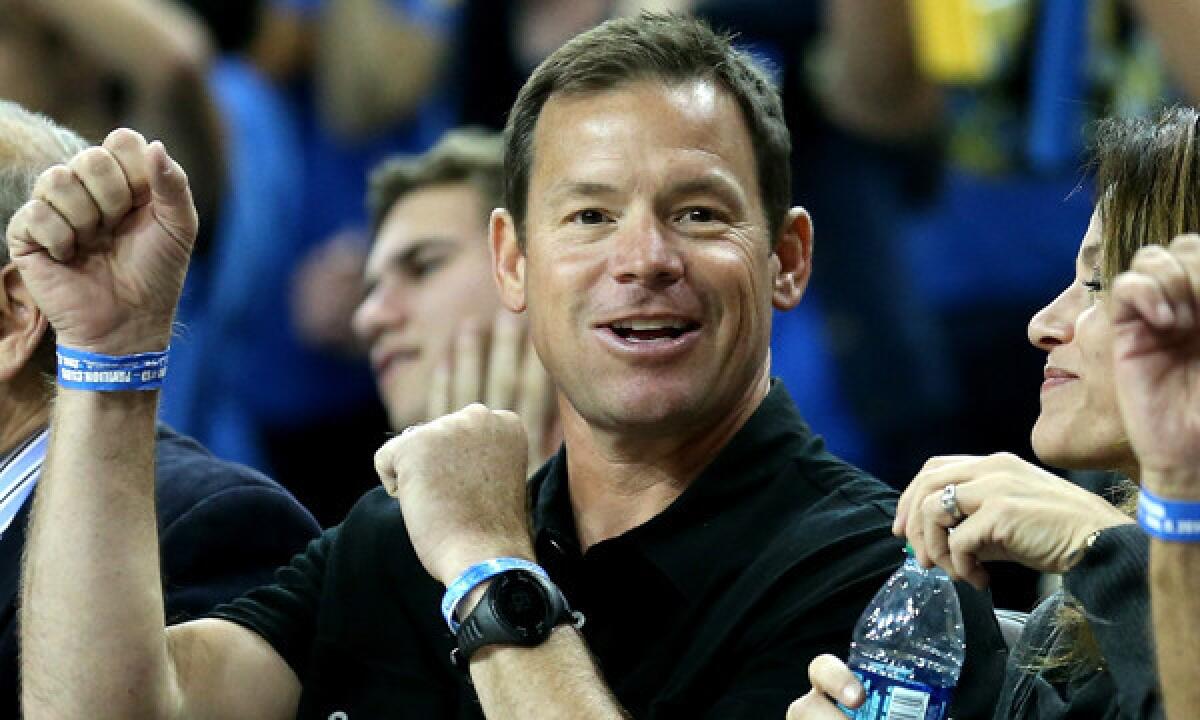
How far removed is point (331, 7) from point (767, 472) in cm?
297

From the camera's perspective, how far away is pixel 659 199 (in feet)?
8.11

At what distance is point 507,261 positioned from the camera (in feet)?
8.98

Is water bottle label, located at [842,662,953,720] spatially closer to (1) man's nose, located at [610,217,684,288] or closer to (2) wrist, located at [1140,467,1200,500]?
(2) wrist, located at [1140,467,1200,500]

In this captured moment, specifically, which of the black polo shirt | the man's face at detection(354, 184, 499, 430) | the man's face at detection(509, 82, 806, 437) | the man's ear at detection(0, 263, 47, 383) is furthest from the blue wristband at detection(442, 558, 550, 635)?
the man's face at detection(354, 184, 499, 430)

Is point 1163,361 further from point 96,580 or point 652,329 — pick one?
point 96,580

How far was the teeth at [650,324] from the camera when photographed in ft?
8.04

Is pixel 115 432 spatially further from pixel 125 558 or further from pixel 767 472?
pixel 767 472

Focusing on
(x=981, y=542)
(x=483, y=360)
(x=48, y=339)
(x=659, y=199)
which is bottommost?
(x=483, y=360)

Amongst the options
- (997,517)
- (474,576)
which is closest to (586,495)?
(474,576)

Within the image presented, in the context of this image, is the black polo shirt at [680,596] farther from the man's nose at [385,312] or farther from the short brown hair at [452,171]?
the short brown hair at [452,171]

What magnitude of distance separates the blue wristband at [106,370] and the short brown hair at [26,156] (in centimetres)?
48

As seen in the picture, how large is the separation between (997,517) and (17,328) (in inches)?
66.5

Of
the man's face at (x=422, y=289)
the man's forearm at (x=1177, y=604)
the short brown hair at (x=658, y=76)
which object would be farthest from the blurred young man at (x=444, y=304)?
the man's forearm at (x=1177, y=604)

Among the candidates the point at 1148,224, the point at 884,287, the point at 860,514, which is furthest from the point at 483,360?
the point at 1148,224
